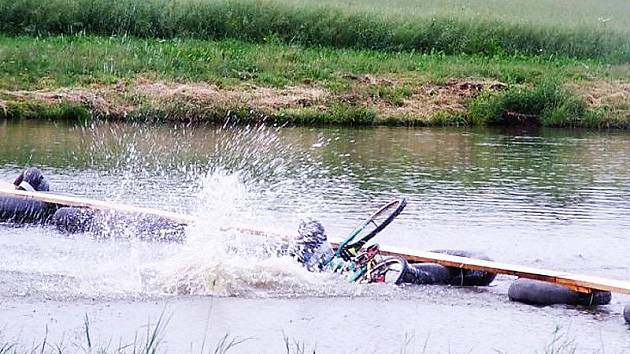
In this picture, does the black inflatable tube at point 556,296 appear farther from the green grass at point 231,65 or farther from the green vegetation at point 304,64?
the green grass at point 231,65

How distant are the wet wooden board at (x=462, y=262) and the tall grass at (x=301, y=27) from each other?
63.3 ft

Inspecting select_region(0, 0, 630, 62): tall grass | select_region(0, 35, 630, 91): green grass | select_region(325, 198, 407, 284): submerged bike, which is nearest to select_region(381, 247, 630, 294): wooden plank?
select_region(325, 198, 407, 284): submerged bike

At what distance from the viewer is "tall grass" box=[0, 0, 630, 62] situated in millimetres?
34594

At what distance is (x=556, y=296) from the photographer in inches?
471

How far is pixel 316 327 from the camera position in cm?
1073

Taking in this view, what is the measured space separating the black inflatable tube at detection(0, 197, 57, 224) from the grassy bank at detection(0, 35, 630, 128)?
1175cm

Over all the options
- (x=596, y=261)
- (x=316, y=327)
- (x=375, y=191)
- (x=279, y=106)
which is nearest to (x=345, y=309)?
(x=316, y=327)

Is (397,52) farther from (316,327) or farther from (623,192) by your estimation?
(316,327)

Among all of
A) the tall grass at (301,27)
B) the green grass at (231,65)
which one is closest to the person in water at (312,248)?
the green grass at (231,65)

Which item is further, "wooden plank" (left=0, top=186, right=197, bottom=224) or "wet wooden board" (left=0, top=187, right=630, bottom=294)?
"wooden plank" (left=0, top=186, right=197, bottom=224)

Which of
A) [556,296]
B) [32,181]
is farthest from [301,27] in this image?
[556,296]

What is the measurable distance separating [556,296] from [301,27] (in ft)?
81.1

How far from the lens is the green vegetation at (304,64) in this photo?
28.7m

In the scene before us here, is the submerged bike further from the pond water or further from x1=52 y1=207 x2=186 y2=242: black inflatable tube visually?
x1=52 y1=207 x2=186 y2=242: black inflatable tube
